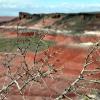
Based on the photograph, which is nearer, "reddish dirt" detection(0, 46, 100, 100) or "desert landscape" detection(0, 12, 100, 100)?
"reddish dirt" detection(0, 46, 100, 100)

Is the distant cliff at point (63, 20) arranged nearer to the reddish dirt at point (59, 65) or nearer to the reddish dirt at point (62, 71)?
the reddish dirt at point (59, 65)

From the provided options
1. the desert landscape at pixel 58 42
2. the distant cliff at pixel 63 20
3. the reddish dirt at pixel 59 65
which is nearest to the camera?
the reddish dirt at pixel 59 65

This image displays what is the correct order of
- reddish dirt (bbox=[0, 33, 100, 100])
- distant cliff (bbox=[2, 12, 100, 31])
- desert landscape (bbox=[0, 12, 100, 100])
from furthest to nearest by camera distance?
distant cliff (bbox=[2, 12, 100, 31])
desert landscape (bbox=[0, 12, 100, 100])
reddish dirt (bbox=[0, 33, 100, 100])

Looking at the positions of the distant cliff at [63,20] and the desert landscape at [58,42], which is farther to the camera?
the distant cliff at [63,20]

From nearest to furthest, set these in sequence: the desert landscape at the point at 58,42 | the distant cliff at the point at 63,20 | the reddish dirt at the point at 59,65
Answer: the reddish dirt at the point at 59,65 → the desert landscape at the point at 58,42 → the distant cliff at the point at 63,20

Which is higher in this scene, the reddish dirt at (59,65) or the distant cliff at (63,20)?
A: the distant cliff at (63,20)

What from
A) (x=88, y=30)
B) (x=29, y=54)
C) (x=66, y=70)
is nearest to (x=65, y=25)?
(x=88, y=30)

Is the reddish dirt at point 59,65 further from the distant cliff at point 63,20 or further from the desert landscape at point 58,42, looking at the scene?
the distant cliff at point 63,20

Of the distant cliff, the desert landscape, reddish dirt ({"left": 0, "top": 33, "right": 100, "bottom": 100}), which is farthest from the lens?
the distant cliff

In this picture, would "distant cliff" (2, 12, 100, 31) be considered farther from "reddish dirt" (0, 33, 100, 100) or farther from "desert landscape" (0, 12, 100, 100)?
"reddish dirt" (0, 33, 100, 100)

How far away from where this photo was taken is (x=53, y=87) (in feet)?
37.2

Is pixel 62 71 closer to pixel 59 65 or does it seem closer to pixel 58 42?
pixel 59 65

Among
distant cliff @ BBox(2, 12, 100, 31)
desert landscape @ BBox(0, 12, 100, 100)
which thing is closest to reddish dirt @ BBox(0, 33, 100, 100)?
desert landscape @ BBox(0, 12, 100, 100)

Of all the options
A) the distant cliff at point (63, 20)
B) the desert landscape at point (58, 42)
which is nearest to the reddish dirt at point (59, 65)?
the desert landscape at point (58, 42)
